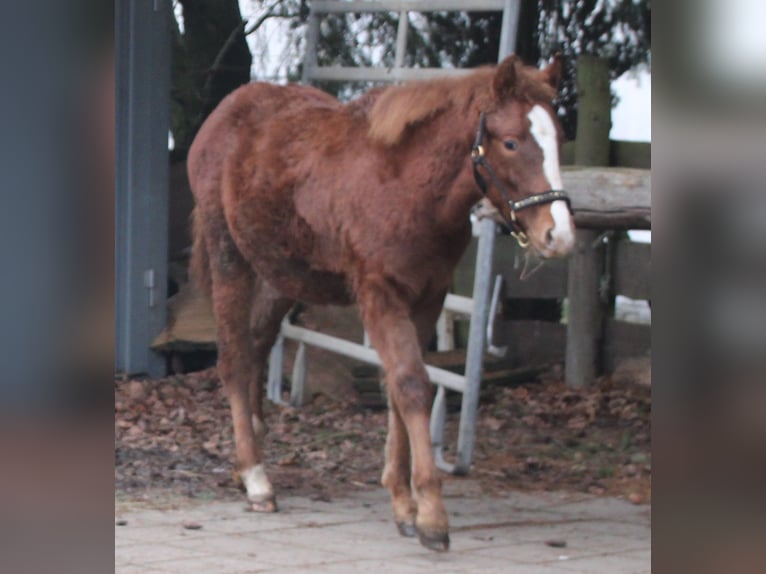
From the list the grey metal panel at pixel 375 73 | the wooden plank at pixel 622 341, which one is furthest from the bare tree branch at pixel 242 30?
the wooden plank at pixel 622 341

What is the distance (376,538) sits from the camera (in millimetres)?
4430

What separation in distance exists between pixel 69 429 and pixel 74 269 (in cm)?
15

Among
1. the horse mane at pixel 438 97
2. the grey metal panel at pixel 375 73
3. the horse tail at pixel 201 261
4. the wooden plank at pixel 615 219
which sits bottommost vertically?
the horse tail at pixel 201 261

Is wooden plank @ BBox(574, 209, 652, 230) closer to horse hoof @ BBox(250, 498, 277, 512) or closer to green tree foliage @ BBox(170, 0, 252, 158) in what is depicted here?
horse hoof @ BBox(250, 498, 277, 512)

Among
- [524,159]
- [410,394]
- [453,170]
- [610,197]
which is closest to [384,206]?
[453,170]

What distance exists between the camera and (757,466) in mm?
951

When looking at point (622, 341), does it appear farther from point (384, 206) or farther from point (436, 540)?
point (436, 540)

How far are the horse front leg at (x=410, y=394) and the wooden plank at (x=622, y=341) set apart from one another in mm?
3253

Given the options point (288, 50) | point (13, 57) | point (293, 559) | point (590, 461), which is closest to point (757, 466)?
point (13, 57)

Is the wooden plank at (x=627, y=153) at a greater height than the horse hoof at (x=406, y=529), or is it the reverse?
the wooden plank at (x=627, y=153)

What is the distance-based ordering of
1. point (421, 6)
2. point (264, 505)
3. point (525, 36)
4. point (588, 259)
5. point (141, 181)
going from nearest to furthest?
point (264, 505) < point (421, 6) < point (141, 181) < point (588, 259) < point (525, 36)

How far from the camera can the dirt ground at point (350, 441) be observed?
18.0 feet

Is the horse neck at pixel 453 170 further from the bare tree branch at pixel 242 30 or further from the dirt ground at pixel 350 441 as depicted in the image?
the bare tree branch at pixel 242 30

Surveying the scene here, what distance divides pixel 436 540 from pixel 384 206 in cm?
124
